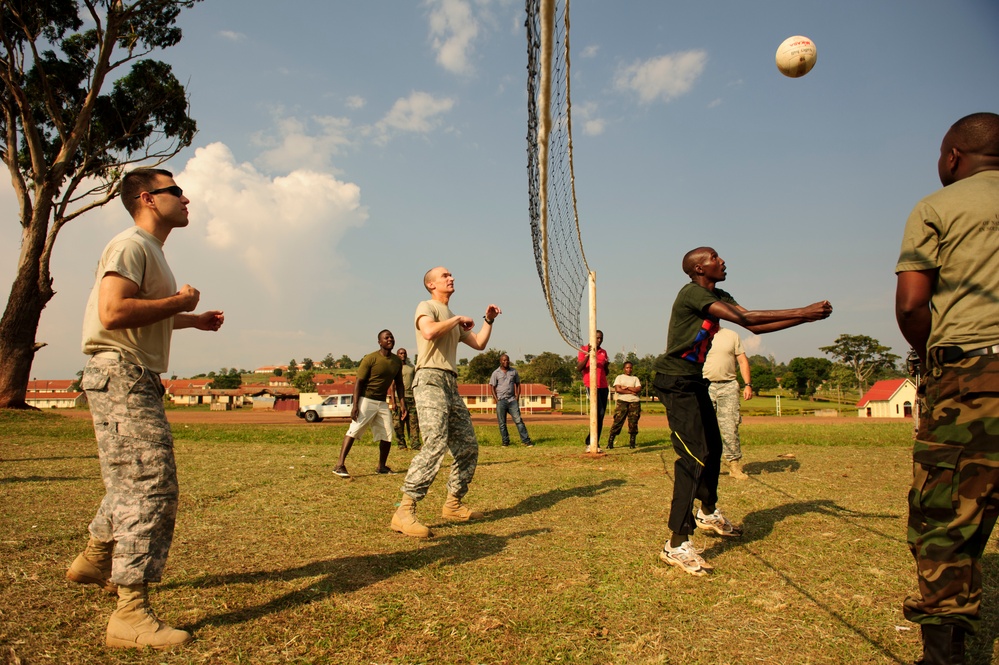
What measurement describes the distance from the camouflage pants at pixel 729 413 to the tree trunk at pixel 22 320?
67.3ft

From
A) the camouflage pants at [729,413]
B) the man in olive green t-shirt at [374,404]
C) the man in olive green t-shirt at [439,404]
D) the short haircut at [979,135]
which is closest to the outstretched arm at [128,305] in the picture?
the man in olive green t-shirt at [439,404]

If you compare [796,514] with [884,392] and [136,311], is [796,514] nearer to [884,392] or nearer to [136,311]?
[136,311]

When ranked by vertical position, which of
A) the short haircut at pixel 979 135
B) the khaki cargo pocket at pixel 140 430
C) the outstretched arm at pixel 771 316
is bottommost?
the khaki cargo pocket at pixel 140 430

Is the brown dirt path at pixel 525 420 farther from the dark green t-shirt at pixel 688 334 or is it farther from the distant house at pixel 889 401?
the distant house at pixel 889 401

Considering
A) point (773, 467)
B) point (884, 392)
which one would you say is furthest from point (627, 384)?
point (884, 392)

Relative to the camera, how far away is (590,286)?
33.3ft

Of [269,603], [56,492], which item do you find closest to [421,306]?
[269,603]

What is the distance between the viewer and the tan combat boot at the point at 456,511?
515 cm

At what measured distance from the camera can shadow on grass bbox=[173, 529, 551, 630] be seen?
3.00 m

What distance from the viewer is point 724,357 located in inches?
306

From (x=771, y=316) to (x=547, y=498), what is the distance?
338 cm

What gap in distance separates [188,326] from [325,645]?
1818 mm

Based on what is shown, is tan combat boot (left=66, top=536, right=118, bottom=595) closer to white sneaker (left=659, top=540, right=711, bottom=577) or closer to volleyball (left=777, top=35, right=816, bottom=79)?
white sneaker (left=659, top=540, right=711, bottom=577)

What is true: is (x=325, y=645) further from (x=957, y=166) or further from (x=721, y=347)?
(x=721, y=347)
